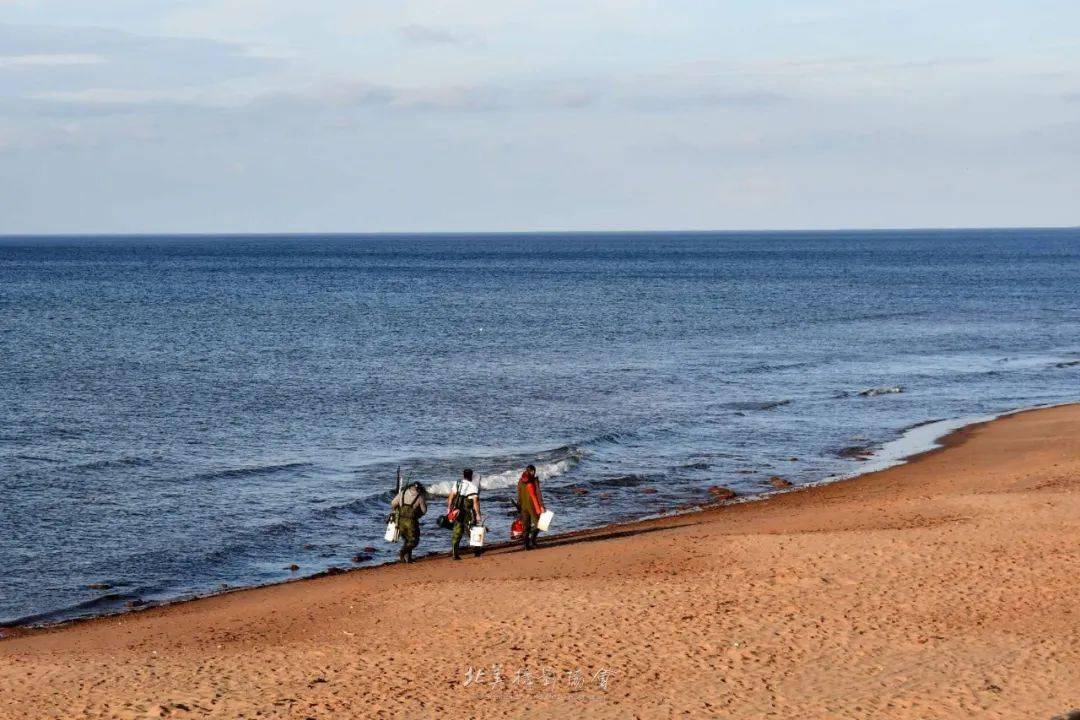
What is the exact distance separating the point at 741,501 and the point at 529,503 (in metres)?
7.51

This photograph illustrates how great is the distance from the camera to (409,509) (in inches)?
869

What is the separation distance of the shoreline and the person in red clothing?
97cm

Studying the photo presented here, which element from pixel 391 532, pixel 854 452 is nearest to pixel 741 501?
pixel 854 452

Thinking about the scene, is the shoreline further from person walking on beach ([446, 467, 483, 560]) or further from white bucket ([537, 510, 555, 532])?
white bucket ([537, 510, 555, 532])

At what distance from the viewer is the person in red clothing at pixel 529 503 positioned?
2227 centimetres

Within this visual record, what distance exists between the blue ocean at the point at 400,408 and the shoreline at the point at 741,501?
424 millimetres

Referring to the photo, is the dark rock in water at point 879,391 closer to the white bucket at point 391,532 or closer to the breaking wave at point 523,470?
the breaking wave at point 523,470

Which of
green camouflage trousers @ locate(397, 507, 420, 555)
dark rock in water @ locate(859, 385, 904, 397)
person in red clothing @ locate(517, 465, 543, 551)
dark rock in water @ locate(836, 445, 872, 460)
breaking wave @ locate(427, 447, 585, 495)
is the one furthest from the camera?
dark rock in water @ locate(859, 385, 904, 397)

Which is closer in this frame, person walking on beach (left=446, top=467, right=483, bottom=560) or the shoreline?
the shoreline

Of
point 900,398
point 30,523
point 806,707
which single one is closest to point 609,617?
point 806,707

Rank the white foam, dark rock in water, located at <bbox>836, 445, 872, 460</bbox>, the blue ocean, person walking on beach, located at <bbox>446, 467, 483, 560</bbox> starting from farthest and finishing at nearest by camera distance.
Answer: dark rock in water, located at <bbox>836, 445, 872, 460</bbox>
the white foam
the blue ocean
person walking on beach, located at <bbox>446, 467, 483, 560</bbox>

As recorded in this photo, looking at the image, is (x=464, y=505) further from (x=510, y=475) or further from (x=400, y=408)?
(x=400, y=408)

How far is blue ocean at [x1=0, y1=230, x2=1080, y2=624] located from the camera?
2508cm

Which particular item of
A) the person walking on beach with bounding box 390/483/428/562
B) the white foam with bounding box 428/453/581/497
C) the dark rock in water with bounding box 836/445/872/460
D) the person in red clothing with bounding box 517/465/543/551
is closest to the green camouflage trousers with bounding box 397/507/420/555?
the person walking on beach with bounding box 390/483/428/562
